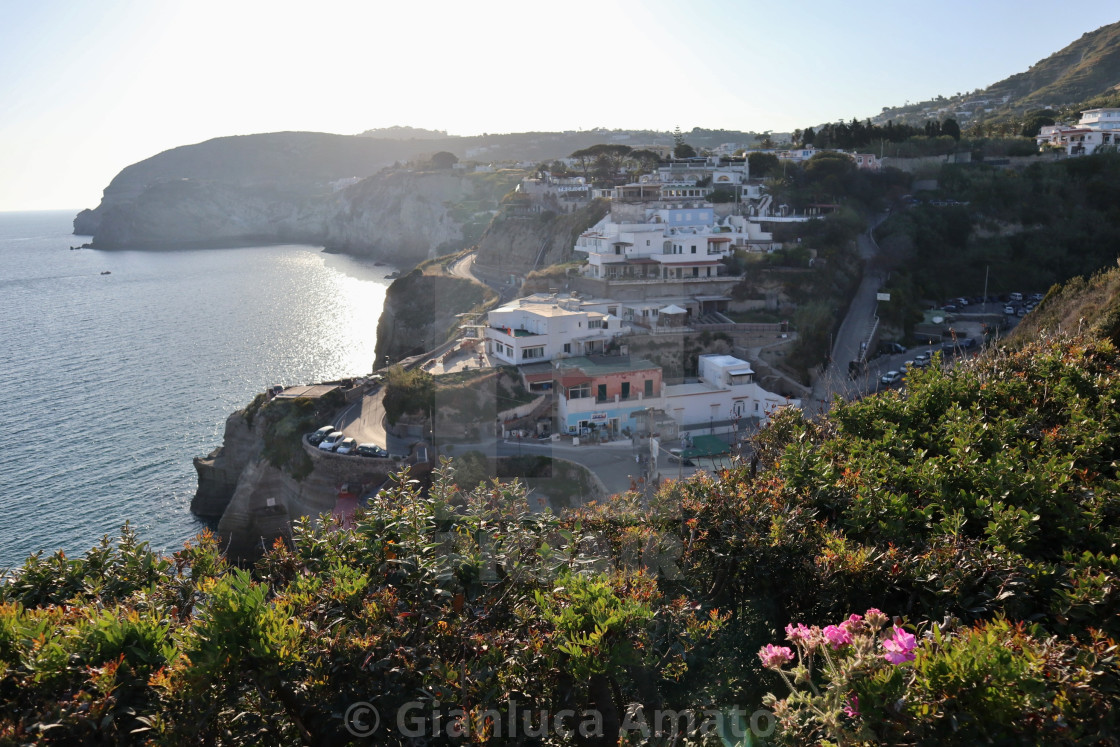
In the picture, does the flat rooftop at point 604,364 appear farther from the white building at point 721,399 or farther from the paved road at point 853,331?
the paved road at point 853,331

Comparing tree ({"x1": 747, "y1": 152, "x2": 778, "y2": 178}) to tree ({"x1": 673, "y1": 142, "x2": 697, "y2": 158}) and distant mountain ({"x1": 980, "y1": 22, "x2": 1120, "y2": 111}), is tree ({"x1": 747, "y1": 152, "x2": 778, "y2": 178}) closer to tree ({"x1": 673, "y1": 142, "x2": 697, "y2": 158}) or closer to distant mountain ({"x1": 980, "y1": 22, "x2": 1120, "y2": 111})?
tree ({"x1": 673, "y1": 142, "x2": 697, "y2": 158})

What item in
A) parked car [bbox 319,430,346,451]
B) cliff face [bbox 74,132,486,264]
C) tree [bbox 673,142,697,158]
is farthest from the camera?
cliff face [bbox 74,132,486,264]

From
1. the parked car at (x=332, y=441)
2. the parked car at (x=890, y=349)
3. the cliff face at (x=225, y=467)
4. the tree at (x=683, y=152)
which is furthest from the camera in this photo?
the tree at (x=683, y=152)

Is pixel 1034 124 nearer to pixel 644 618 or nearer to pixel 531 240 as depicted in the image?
pixel 531 240

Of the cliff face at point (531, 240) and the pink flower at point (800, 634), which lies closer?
the pink flower at point (800, 634)

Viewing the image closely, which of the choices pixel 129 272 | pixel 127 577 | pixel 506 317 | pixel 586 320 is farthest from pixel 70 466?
pixel 129 272

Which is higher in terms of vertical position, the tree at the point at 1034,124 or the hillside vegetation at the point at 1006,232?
the tree at the point at 1034,124

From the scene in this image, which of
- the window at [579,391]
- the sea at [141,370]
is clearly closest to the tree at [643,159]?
the sea at [141,370]

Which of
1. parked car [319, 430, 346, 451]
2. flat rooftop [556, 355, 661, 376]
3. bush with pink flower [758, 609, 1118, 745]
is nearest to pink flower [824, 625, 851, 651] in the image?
bush with pink flower [758, 609, 1118, 745]
